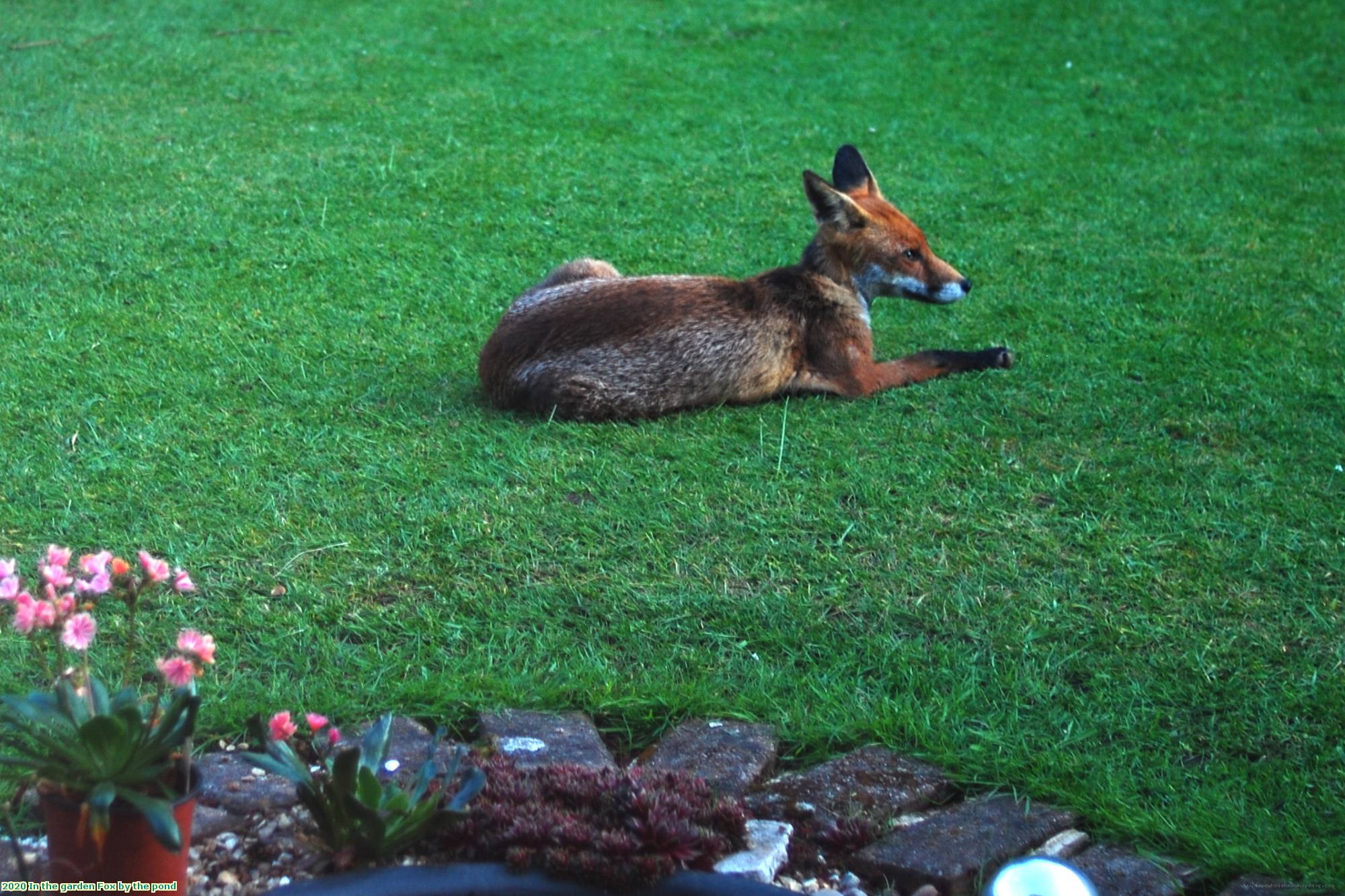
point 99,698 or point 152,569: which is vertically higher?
point 152,569

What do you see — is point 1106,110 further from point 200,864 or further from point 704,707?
point 200,864

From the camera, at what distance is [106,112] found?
9.50 metres

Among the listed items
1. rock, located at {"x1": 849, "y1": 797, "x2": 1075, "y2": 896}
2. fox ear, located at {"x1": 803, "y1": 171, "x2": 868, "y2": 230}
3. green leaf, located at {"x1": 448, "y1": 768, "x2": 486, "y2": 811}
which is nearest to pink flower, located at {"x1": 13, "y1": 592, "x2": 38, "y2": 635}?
green leaf, located at {"x1": 448, "y1": 768, "x2": 486, "y2": 811}

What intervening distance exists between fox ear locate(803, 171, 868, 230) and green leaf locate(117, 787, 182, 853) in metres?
4.35

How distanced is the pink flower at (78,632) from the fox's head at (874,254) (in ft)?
13.8

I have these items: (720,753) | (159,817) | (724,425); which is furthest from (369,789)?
(724,425)

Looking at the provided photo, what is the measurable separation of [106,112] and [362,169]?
7.60 feet

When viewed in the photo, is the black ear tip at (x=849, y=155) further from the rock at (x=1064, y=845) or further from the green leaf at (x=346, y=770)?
the green leaf at (x=346, y=770)

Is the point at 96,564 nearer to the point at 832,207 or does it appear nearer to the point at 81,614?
the point at 81,614

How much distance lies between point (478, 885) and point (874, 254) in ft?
13.5

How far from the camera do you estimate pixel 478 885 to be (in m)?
A: 2.60

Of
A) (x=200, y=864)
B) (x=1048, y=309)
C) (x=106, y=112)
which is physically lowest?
(x=200, y=864)

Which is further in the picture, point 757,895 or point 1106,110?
point 1106,110

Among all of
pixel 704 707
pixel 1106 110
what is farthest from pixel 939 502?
pixel 1106 110
